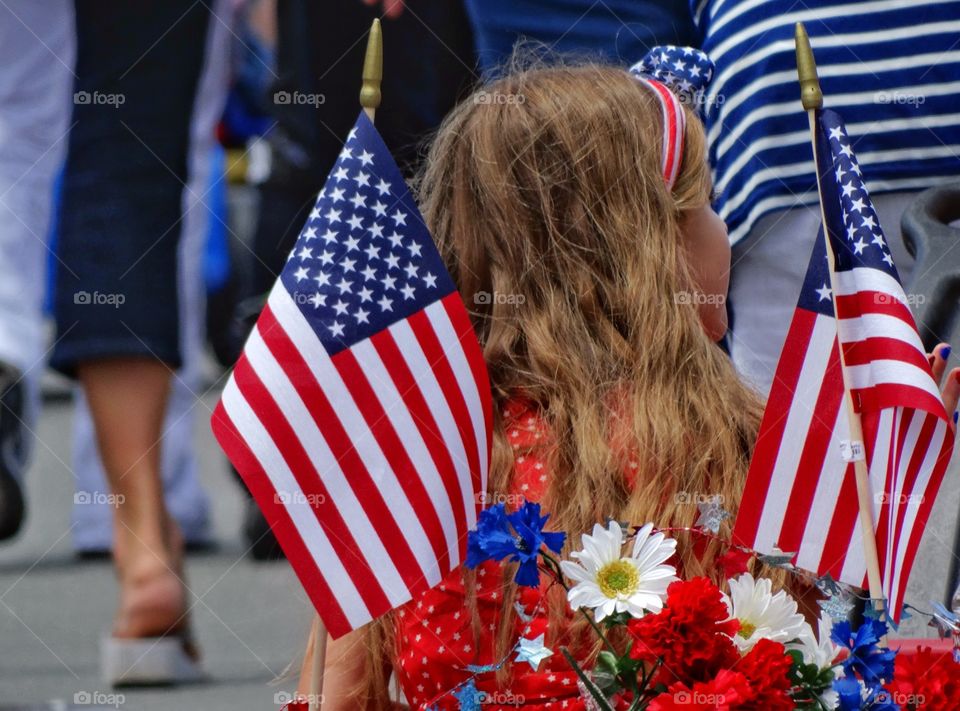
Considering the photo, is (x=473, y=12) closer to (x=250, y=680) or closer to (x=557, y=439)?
(x=250, y=680)

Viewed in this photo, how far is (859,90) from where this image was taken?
350cm

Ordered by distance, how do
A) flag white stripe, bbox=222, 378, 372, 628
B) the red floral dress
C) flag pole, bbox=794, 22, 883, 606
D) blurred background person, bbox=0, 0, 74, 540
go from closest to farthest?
the red floral dress, flag white stripe, bbox=222, 378, 372, 628, flag pole, bbox=794, 22, 883, 606, blurred background person, bbox=0, 0, 74, 540

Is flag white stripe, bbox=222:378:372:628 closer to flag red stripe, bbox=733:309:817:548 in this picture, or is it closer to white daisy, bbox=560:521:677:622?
white daisy, bbox=560:521:677:622

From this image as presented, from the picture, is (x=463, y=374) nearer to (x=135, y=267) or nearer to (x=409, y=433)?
(x=409, y=433)

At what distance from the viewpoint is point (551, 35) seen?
388cm

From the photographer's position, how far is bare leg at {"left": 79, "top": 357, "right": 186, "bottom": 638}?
12.9ft

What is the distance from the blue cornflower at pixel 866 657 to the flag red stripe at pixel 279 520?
2.21ft

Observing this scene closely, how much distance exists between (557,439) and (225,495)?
2.26m

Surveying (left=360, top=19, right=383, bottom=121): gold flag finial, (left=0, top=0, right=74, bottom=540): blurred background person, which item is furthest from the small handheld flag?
(left=0, top=0, right=74, bottom=540): blurred background person

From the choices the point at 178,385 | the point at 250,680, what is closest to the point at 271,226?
the point at 178,385

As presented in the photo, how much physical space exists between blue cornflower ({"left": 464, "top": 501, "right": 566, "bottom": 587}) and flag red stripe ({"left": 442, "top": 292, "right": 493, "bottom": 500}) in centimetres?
32

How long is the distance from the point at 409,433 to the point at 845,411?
2.17 feet

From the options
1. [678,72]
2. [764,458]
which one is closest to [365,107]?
[764,458]

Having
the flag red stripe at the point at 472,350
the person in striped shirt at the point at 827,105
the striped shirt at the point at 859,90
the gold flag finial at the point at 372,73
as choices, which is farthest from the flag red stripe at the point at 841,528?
the striped shirt at the point at 859,90
